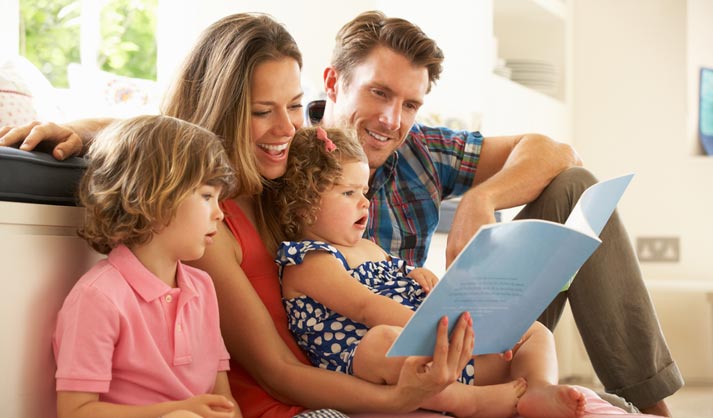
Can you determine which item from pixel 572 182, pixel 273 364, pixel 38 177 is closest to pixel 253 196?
pixel 273 364

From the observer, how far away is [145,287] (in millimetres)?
1318

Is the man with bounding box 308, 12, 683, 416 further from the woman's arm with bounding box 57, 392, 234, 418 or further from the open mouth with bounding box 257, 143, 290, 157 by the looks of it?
the woman's arm with bounding box 57, 392, 234, 418

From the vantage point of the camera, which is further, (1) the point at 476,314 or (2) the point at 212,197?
(2) the point at 212,197

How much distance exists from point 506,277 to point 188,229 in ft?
1.56

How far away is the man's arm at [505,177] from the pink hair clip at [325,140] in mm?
382

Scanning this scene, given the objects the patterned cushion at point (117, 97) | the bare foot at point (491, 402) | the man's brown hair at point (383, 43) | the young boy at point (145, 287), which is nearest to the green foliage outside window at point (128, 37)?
the patterned cushion at point (117, 97)

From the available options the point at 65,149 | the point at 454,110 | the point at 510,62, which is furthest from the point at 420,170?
the point at 510,62

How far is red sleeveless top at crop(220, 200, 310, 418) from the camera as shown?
156 centimetres

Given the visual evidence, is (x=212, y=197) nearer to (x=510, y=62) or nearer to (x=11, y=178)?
(x=11, y=178)

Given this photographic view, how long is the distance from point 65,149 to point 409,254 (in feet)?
3.23

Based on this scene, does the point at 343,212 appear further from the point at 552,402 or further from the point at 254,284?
the point at 552,402

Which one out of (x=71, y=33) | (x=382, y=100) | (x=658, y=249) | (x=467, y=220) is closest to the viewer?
(x=467, y=220)

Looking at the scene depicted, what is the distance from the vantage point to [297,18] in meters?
3.48

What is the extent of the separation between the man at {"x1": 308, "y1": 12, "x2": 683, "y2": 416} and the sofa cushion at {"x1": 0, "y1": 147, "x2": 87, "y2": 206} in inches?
32.1
